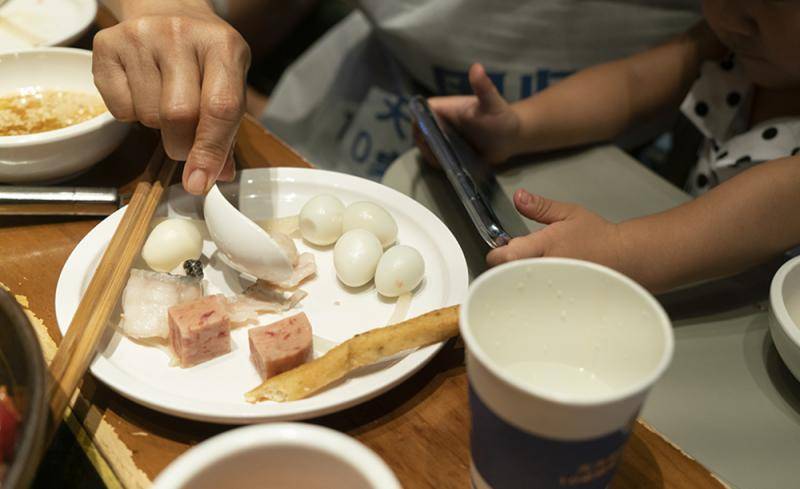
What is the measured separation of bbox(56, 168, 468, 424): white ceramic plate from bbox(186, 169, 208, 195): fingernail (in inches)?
3.2

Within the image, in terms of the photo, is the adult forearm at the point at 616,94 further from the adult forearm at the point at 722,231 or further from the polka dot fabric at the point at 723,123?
the adult forearm at the point at 722,231

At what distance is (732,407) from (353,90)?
4.03ft

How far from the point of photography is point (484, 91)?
1180 millimetres

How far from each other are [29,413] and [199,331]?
217 mm

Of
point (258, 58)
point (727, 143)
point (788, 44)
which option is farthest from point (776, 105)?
point (258, 58)

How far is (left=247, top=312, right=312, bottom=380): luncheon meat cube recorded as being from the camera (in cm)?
68

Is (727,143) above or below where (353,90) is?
above

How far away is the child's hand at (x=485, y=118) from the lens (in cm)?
118

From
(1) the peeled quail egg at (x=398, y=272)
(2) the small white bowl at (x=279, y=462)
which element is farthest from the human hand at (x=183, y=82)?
(2) the small white bowl at (x=279, y=462)

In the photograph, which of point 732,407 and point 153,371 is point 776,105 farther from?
point 153,371

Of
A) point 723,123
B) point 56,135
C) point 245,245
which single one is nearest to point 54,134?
point 56,135

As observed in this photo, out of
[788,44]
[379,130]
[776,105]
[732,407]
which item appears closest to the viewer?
[732,407]

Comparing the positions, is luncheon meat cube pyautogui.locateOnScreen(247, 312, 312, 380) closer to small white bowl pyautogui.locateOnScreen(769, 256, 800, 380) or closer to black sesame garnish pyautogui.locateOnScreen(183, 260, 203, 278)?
black sesame garnish pyautogui.locateOnScreen(183, 260, 203, 278)

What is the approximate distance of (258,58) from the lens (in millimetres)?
2205
